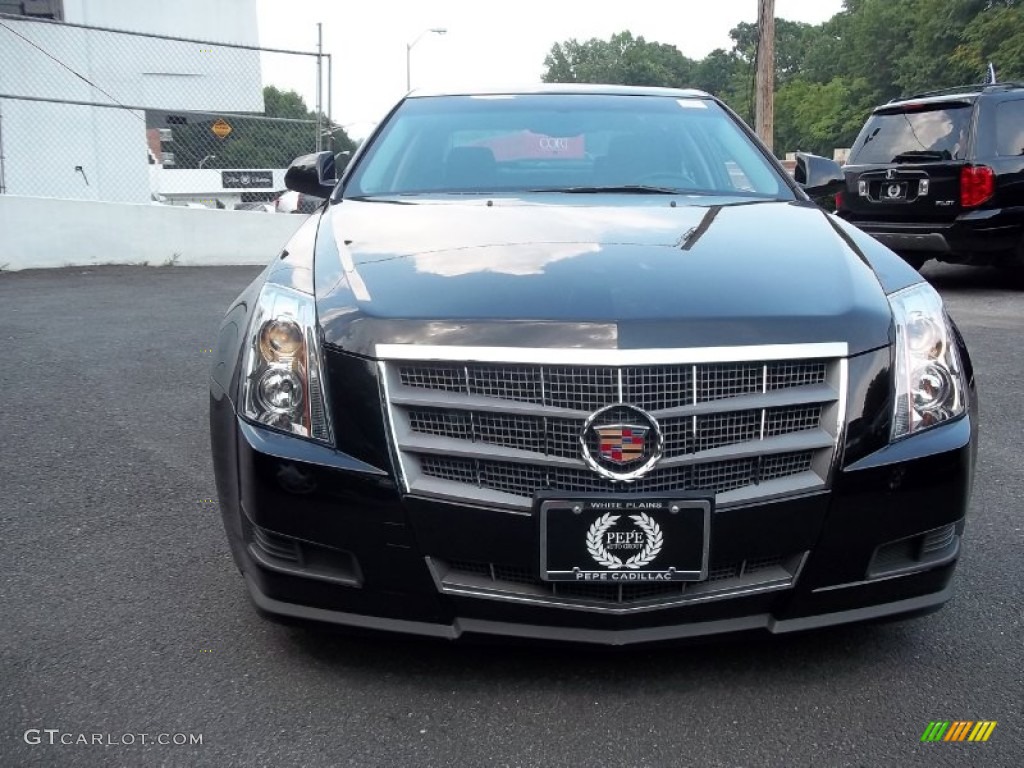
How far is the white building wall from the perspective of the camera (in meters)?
15.3

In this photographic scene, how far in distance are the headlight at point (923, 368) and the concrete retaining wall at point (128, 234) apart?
1101 centimetres

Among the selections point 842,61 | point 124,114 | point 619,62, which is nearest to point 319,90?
point 124,114

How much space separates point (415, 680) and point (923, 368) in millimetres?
1429

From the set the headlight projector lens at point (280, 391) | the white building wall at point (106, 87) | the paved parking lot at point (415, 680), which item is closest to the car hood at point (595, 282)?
the headlight projector lens at point (280, 391)

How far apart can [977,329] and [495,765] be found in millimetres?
6656

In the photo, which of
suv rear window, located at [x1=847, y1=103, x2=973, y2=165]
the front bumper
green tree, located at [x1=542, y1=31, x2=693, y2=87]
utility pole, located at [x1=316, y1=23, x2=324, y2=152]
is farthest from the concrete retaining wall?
green tree, located at [x1=542, y1=31, x2=693, y2=87]

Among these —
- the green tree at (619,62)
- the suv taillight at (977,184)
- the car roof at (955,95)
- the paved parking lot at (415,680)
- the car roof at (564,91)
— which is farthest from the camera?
the green tree at (619,62)

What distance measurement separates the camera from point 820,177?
4395 mm

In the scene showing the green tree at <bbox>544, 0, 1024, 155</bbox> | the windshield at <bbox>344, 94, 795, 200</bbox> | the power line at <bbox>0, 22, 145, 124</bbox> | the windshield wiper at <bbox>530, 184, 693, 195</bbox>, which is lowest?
the windshield wiper at <bbox>530, 184, 693, 195</bbox>

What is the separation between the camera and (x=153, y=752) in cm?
230

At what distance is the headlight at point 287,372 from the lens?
247 centimetres

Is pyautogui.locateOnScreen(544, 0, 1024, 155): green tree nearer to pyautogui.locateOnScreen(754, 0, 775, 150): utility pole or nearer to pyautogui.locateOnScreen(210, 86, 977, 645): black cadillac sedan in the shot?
pyautogui.locateOnScreen(754, 0, 775, 150): utility pole

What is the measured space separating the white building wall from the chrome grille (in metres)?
13.5

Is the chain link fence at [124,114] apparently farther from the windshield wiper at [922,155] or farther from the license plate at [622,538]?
the license plate at [622,538]
